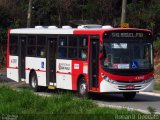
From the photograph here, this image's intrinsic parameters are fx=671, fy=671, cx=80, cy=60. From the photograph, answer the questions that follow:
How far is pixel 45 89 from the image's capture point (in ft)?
100

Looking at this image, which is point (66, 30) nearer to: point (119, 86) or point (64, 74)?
point (64, 74)

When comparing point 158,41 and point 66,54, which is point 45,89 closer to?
point 66,54

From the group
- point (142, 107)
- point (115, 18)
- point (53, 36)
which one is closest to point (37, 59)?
point (53, 36)

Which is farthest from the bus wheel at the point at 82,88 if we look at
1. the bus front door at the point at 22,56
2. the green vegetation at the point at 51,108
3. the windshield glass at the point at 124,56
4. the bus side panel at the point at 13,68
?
the bus side panel at the point at 13,68

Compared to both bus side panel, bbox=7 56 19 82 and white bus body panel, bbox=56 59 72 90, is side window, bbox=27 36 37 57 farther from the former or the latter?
white bus body panel, bbox=56 59 72 90

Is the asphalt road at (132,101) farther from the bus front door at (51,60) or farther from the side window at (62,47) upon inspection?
the bus front door at (51,60)

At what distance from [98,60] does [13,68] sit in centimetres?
814

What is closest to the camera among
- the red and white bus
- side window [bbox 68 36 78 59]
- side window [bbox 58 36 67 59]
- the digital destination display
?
the red and white bus

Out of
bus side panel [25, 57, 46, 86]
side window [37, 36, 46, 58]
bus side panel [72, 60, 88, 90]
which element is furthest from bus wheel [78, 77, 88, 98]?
side window [37, 36, 46, 58]

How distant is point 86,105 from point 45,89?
1228 cm

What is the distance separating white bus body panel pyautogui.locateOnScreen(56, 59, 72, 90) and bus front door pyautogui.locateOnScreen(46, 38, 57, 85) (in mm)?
403

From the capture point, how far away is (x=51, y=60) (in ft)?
92.4

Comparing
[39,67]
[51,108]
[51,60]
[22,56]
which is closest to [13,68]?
[22,56]

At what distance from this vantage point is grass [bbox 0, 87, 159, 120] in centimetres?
1580
